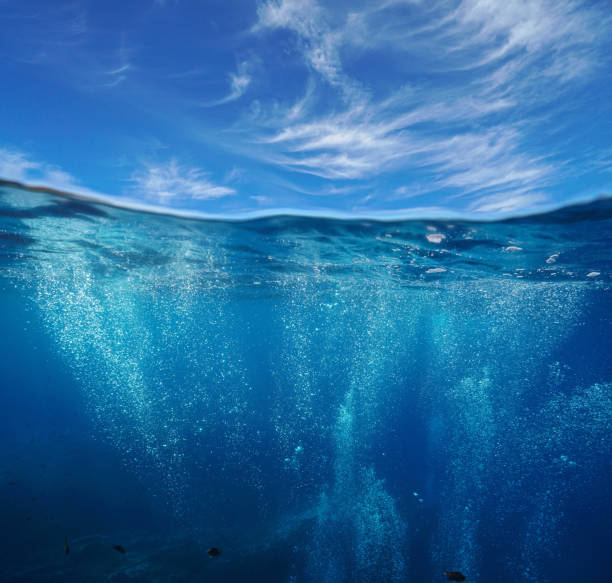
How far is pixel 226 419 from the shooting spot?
2686 cm

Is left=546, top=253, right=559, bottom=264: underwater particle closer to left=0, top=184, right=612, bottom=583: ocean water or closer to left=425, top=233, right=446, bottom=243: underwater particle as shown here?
left=0, top=184, right=612, bottom=583: ocean water

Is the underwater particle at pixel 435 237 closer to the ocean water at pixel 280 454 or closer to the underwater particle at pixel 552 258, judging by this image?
the ocean water at pixel 280 454

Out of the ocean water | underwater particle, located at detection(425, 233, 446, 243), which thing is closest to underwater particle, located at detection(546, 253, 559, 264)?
the ocean water

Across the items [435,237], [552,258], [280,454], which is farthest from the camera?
[280,454]

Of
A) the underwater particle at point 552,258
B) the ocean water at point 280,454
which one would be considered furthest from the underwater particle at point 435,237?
the underwater particle at point 552,258

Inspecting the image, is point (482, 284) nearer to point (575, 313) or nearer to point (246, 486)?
point (575, 313)

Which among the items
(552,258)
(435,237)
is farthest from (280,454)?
(552,258)

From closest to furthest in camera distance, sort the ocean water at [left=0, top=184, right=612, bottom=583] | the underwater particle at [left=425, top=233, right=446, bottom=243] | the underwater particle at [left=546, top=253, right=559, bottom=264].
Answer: the ocean water at [left=0, top=184, right=612, bottom=583] < the underwater particle at [left=425, top=233, right=446, bottom=243] < the underwater particle at [left=546, top=253, right=559, bottom=264]

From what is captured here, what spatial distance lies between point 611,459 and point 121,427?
140 ft

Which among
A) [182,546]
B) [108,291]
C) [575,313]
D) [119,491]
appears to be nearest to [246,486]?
[182,546]

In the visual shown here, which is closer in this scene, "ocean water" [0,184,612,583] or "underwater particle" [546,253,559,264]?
"ocean water" [0,184,612,583]

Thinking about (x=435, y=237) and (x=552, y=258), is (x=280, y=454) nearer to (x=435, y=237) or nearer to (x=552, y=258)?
(x=435, y=237)

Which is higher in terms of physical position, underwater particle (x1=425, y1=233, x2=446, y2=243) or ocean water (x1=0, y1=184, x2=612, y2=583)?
underwater particle (x1=425, y1=233, x2=446, y2=243)

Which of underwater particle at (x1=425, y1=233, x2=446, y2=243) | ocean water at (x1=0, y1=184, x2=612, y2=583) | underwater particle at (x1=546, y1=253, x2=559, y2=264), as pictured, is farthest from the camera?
underwater particle at (x1=546, y1=253, x2=559, y2=264)
